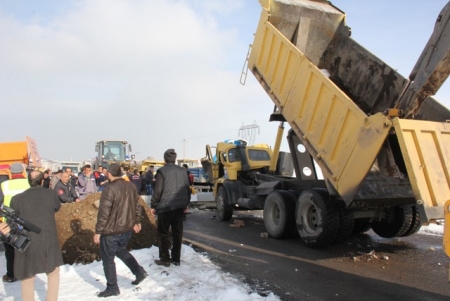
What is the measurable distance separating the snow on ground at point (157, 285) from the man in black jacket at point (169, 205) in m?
0.24

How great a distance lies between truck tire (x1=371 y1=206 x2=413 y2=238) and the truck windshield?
17675 millimetres

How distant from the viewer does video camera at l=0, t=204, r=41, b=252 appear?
335 cm

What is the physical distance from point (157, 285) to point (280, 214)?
3.78m

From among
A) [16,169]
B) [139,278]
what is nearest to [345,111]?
[139,278]

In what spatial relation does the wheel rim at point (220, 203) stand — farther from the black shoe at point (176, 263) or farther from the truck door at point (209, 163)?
the black shoe at point (176, 263)

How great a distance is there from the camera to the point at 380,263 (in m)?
5.83

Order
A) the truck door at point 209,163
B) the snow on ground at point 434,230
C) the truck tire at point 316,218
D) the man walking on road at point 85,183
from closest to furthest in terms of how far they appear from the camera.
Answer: the truck tire at point 316,218
the snow on ground at point 434,230
the man walking on road at point 85,183
the truck door at point 209,163

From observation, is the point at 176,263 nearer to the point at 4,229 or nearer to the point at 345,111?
the point at 4,229

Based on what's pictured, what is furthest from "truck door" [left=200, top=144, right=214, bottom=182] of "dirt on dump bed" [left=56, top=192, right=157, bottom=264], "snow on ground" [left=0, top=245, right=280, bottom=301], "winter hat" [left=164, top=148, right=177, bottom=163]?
"snow on ground" [left=0, top=245, right=280, bottom=301]

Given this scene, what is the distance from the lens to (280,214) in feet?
25.0

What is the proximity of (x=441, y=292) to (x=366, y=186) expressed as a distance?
1.88m

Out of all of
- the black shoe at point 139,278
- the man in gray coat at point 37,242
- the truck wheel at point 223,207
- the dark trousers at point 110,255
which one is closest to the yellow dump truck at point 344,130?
the truck wheel at point 223,207

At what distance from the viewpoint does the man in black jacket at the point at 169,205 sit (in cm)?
519

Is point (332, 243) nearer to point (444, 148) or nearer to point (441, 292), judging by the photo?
point (441, 292)
